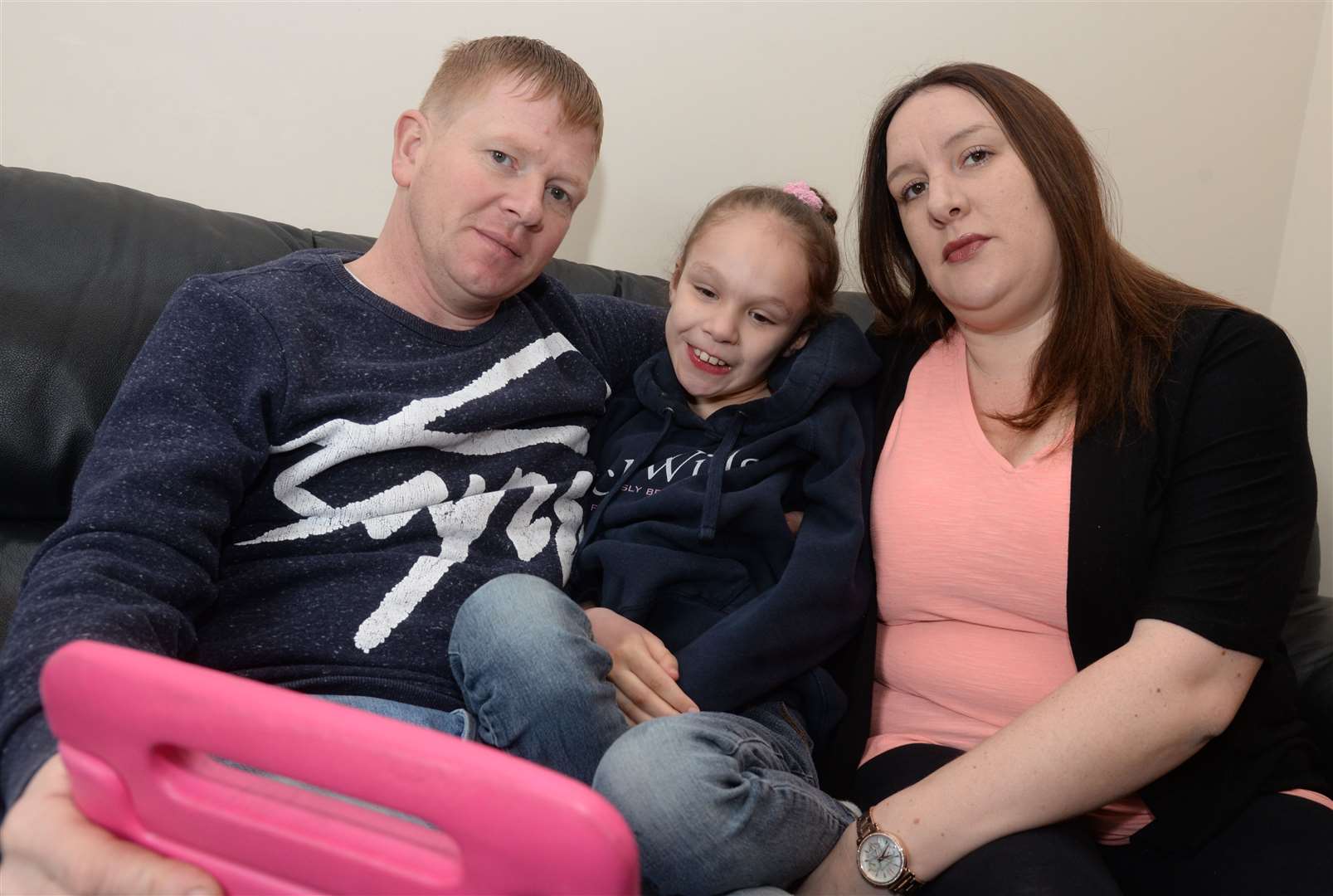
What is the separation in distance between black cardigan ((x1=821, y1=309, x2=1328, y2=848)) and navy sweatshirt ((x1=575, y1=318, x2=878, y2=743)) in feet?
0.92

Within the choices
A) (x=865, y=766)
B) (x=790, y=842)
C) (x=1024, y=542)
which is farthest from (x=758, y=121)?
(x=790, y=842)

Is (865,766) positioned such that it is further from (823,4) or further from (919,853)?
(823,4)

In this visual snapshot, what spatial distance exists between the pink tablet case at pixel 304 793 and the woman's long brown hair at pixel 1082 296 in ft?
2.85

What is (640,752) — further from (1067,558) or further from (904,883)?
(1067,558)

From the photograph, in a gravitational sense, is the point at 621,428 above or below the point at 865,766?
above

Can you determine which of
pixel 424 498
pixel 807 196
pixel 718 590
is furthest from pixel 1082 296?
pixel 424 498

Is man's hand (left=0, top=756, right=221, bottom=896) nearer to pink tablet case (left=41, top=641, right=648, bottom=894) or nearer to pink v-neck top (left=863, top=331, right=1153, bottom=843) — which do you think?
pink tablet case (left=41, top=641, right=648, bottom=894)

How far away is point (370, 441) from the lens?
1.16 meters

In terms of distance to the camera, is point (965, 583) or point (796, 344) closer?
point (965, 583)

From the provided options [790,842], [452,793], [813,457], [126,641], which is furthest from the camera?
[813,457]

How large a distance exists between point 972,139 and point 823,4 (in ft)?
2.70

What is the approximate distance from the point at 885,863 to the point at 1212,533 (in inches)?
A: 19.4

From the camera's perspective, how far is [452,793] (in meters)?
0.60

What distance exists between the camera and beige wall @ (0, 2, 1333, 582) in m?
1.59
